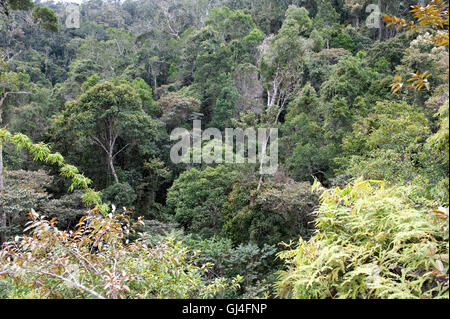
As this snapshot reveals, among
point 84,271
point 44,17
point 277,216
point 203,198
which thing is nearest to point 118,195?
point 203,198

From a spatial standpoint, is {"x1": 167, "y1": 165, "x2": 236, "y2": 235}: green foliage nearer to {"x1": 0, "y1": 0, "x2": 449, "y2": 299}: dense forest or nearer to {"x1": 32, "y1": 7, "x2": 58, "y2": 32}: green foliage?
{"x1": 0, "y1": 0, "x2": 449, "y2": 299}: dense forest

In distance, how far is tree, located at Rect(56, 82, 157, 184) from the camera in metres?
10.1

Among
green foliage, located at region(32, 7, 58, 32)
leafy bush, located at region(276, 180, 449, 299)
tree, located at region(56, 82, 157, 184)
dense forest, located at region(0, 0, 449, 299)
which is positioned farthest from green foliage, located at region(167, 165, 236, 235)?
green foliage, located at region(32, 7, 58, 32)

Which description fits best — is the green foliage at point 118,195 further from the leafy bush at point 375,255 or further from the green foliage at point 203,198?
the leafy bush at point 375,255

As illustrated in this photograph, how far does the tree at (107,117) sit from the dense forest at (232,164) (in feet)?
0.18

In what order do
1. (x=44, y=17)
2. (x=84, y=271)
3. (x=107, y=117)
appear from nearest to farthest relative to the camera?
(x=84, y=271) < (x=107, y=117) < (x=44, y=17)

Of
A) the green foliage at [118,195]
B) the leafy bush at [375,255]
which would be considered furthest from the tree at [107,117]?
the leafy bush at [375,255]

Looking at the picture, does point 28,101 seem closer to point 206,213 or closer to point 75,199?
point 75,199

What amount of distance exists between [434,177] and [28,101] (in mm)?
16105

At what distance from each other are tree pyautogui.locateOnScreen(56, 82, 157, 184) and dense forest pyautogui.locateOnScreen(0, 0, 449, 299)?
54mm

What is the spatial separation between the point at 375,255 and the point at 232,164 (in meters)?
8.21

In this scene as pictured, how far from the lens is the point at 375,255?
1655 mm

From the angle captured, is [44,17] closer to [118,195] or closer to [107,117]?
[107,117]

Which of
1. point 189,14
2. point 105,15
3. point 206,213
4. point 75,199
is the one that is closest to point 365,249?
Answer: point 206,213
